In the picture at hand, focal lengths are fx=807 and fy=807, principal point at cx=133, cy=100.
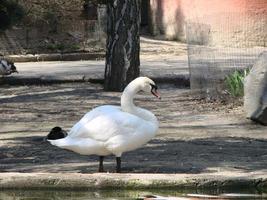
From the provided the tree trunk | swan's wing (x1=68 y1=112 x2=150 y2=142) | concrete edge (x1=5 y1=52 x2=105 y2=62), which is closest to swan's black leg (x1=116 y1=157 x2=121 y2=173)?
swan's wing (x1=68 y1=112 x2=150 y2=142)

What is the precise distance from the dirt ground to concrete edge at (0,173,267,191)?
0.72 meters

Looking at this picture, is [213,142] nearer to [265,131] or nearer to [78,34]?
[265,131]

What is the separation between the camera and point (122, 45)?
1466 cm

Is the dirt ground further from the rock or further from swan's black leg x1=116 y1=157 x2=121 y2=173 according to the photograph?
swan's black leg x1=116 y1=157 x2=121 y2=173

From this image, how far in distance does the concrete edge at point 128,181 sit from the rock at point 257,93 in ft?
11.9

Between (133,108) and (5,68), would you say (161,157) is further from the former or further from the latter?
(5,68)

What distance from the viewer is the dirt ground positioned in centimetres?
785

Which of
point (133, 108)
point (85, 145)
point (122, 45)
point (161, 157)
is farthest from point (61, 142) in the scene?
point (122, 45)

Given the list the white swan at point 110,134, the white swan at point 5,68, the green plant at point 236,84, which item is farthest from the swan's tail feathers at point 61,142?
the white swan at point 5,68

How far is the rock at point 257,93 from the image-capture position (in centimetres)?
1034

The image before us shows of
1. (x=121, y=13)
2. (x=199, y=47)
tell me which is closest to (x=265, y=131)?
(x=199, y=47)

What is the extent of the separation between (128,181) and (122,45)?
818cm

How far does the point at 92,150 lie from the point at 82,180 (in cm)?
61

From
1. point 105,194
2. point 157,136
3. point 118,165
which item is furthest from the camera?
point 157,136
